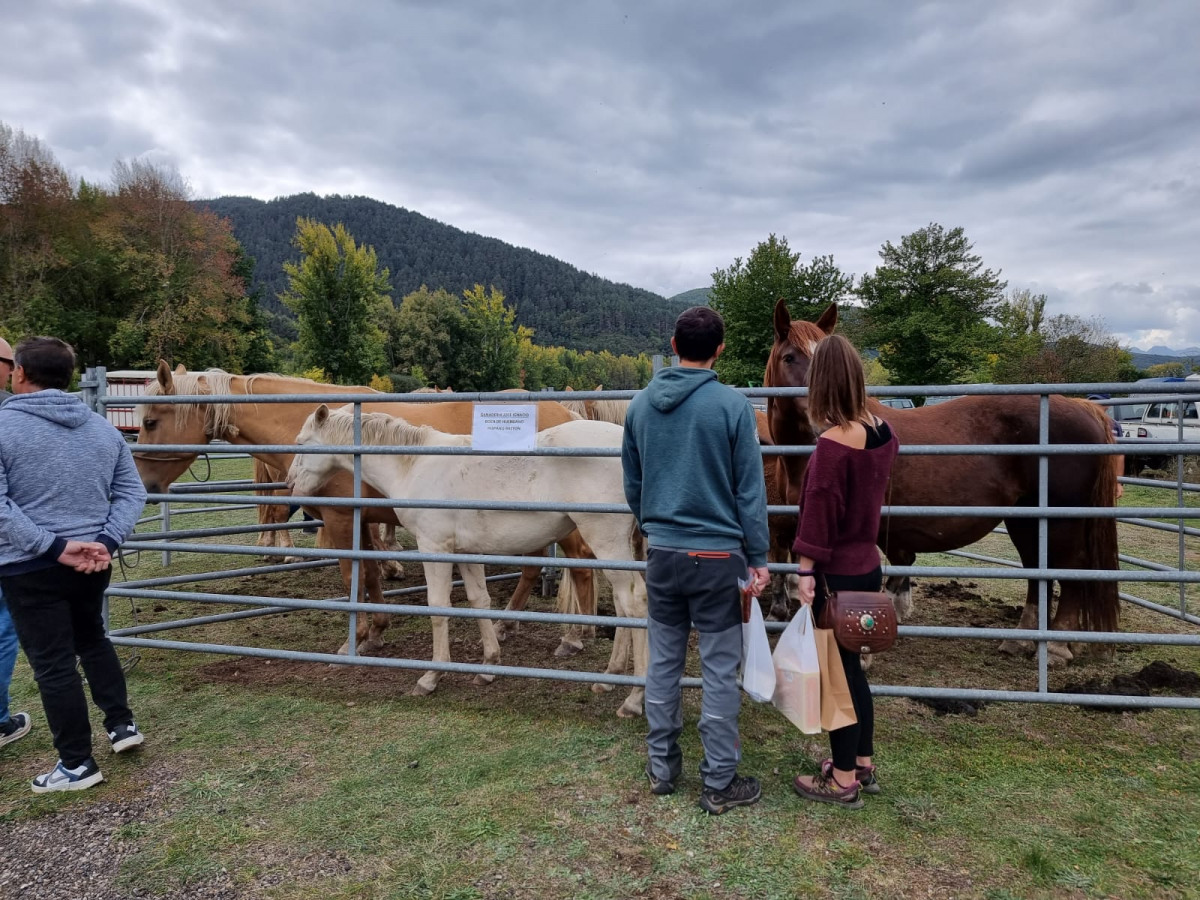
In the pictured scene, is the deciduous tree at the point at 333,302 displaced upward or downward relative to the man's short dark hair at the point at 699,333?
upward

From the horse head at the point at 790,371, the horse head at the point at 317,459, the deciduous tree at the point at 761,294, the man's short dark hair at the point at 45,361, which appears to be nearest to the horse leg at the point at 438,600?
the horse head at the point at 317,459

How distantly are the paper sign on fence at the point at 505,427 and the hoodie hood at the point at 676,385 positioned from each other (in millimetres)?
1226

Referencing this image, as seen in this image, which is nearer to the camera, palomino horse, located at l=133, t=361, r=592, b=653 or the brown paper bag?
the brown paper bag

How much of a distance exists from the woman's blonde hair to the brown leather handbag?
0.71m

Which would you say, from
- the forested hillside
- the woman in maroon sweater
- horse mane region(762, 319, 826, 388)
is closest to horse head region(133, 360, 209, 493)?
horse mane region(762, 319, 826, 388)

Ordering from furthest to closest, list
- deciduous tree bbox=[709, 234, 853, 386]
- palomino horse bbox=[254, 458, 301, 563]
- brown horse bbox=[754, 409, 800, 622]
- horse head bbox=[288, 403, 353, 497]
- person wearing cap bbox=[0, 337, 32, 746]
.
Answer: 1. deciduous tree bbox=[709, 234, 853, 386]
2. palomino horse bbox=[254, 458, 301, 563]
3. brown horse bbox=[754, 409, 800, 622]
4. horse head bbox=[288, 403, 353, 497]
5. person wearing cap bbox=[0, 337, 32, 746]

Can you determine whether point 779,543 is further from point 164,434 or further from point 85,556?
point 164,434

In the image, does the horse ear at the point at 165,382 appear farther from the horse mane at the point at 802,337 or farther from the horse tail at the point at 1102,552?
the horse tail at the point at 1102,552

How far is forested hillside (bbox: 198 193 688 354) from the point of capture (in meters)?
140

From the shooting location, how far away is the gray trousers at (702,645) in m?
2.67

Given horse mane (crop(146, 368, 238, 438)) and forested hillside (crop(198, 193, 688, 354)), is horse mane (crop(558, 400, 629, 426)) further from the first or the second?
forested hillside (crop(198, 193, 688, 354))

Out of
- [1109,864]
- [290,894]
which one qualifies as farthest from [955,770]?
[290,894]

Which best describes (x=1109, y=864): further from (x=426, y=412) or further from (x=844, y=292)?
(x=844, y=292)

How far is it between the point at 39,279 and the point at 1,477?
3862cm
